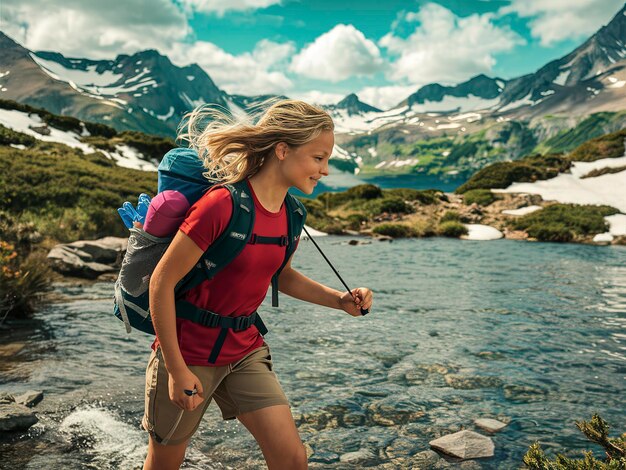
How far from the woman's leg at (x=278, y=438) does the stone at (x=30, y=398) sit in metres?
3.77

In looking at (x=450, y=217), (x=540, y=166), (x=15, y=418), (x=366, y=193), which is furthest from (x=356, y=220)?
(x=15, y=418)

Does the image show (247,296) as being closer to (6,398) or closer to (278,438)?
(278,438)

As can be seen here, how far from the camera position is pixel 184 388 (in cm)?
221

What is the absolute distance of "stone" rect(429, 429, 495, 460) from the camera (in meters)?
4.53

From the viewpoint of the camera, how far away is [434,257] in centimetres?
2177

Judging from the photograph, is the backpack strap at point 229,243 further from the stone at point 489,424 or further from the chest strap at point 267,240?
the stone at point 489,424

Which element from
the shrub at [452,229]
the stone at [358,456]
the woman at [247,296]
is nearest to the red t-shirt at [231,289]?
the woman at [247,296]

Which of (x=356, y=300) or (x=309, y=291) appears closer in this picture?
(x=356, y=300)

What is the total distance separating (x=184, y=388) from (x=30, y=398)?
4002 millimetres

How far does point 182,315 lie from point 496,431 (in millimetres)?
3906

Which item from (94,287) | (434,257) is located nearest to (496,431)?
(94,287)

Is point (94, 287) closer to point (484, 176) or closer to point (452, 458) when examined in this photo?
point (452, 458)

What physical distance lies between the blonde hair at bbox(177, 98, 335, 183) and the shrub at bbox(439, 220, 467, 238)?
2950cm

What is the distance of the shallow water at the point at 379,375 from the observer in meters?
4.71
